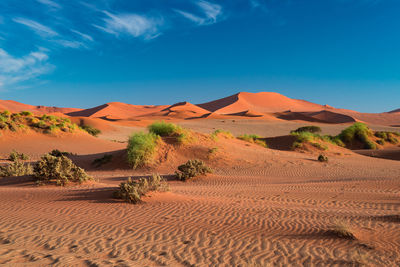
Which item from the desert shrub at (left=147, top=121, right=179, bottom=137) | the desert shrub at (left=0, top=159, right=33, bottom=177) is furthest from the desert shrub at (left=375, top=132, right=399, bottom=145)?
the desert shrub at (left=0, top=159, right=33, bottom=177)

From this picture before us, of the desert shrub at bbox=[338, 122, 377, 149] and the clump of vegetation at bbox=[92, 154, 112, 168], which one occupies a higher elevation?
the desert shrub at bbox=[338, 122, 377, 149]

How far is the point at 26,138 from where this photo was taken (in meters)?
23.1

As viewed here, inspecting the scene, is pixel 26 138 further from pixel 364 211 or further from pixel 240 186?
pixel 364 211

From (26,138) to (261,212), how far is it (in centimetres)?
2234

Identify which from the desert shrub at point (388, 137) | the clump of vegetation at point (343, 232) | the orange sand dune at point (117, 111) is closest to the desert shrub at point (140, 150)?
the clump of vegetation at point (343, 232)

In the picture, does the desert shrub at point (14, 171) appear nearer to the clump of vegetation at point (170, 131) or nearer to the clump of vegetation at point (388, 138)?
the clump of vegetation at point (170, 131)

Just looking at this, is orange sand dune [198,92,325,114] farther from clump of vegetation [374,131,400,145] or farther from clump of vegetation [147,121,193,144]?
clump of vegetation [147,121,193,144]

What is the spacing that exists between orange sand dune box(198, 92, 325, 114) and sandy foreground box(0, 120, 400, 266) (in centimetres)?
10212

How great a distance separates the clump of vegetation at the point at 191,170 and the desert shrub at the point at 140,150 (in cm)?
330

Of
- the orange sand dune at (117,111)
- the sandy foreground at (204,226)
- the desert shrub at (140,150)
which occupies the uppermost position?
the orange sand dune at (117,111)

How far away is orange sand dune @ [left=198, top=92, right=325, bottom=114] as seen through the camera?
4597 inches

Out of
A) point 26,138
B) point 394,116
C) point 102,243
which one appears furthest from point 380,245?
point 394,116

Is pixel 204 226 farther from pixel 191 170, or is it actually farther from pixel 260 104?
pixel 260 104

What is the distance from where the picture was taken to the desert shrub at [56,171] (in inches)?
368
